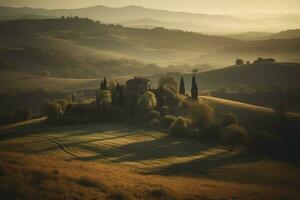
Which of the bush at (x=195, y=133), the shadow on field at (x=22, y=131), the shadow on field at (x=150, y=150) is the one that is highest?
the shadow on field at (x=22, y=131)

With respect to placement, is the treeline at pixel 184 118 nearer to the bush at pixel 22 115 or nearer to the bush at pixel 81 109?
the bush at pixel 81 109

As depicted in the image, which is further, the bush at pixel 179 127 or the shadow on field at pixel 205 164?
the bush at pixel 179 127

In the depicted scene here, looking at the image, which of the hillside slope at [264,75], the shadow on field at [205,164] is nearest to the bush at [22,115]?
the shadow on field at [205,164]

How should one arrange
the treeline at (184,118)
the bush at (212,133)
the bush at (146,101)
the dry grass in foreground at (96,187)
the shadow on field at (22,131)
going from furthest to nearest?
the bush at (146,101) < the bush at (212,133) < the shadow on field at (22,131) < the treeline at (184,118) < the dry grass in foreground at (96,187)

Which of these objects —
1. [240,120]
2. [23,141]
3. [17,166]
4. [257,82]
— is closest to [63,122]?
[23,141]

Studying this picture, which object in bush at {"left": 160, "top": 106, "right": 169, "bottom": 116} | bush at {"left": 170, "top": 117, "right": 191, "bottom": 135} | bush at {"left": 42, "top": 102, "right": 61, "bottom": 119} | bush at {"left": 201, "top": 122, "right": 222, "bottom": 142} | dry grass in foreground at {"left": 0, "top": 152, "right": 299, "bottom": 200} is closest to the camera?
dry grass in foreground at {"left": 0, "top": 152, "right": 299, "bottom": 200}

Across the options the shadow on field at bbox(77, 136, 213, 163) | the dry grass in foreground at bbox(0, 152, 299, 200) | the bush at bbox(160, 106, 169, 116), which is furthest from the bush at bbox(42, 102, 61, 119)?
the dry grass in foreground at bbox(0, 152, 299, 200)

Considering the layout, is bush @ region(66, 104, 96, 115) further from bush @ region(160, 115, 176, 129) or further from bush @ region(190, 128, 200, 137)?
bush @ region(190, 128, 200, 137)

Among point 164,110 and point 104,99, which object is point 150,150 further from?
point 104,99
